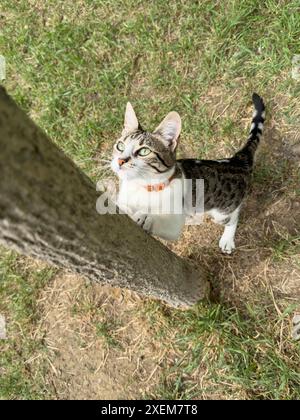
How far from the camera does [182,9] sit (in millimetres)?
3086

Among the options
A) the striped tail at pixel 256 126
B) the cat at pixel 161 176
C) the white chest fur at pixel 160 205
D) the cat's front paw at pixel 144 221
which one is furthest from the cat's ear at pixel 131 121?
the striped tail at pixel 256 126

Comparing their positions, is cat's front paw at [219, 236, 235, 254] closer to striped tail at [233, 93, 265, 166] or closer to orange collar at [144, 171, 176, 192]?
striped tail at [233, 93, 265, 166]

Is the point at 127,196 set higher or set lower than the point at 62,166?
lower

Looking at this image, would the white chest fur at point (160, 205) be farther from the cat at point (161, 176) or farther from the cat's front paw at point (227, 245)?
the cat's front paw at point (227, 245)

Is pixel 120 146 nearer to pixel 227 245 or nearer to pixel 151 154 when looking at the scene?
pixel 151 154

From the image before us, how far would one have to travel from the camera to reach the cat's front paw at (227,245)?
2603 mm

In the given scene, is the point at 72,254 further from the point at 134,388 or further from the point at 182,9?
the point at 182,9

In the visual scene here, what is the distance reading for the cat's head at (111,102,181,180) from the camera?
2.11 m

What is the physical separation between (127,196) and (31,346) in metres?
1.32

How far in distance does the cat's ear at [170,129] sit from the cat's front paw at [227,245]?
2.45 ft

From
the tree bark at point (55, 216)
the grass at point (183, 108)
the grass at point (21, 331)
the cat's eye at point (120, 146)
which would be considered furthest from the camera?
the grass at point (21, 331)

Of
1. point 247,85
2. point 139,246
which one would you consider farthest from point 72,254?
point 247,85

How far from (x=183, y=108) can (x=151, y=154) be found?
0.95 metres

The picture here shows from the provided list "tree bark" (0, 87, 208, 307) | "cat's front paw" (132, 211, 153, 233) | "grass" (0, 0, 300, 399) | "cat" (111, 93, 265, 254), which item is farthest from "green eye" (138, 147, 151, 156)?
"grass" (0, 0, 300, 399)
